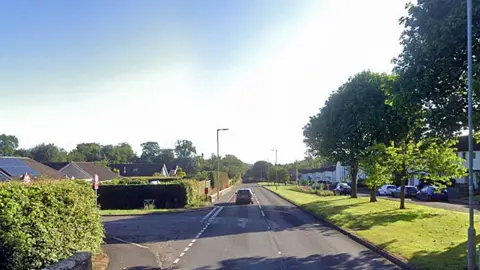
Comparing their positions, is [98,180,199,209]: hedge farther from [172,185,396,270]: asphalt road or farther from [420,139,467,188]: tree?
[420,139,467,188]: tree

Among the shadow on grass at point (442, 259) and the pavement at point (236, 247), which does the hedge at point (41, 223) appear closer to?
the pavement at point (236, 247)

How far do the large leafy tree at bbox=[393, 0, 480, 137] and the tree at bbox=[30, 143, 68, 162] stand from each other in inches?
4691

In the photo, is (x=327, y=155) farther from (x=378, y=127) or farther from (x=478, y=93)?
(x=478, y=93)

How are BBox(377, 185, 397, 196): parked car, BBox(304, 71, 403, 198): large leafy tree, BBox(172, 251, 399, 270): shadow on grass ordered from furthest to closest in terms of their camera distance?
1. BBox(377, 185, 397, 196): parked car
2. BBox(304, 71, 403, 198): large leafy tree
3. BBox(172, 251, 399, 270): shadow on grass

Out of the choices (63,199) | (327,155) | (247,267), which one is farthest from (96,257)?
(327,155)

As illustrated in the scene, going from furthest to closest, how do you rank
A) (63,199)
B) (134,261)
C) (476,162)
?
(476,162)
(134,261)
(63,199)

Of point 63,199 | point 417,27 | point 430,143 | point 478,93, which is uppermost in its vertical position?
point 417,27

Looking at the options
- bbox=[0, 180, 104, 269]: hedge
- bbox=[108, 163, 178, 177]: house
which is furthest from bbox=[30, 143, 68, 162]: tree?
bbox=[0, 180, 104, 269]: hedge

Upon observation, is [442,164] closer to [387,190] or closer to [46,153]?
[387,190]

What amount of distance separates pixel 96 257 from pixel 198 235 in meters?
6.42

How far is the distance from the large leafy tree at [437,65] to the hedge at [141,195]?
86.2 feet

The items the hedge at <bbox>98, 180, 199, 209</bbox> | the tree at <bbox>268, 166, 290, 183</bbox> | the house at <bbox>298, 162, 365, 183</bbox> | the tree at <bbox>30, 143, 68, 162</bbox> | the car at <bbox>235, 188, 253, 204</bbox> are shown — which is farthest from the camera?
the tree at <bbox>30, 143, 68, 162</bbox>

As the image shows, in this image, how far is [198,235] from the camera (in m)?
19.3

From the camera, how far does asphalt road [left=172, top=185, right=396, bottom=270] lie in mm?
12477
